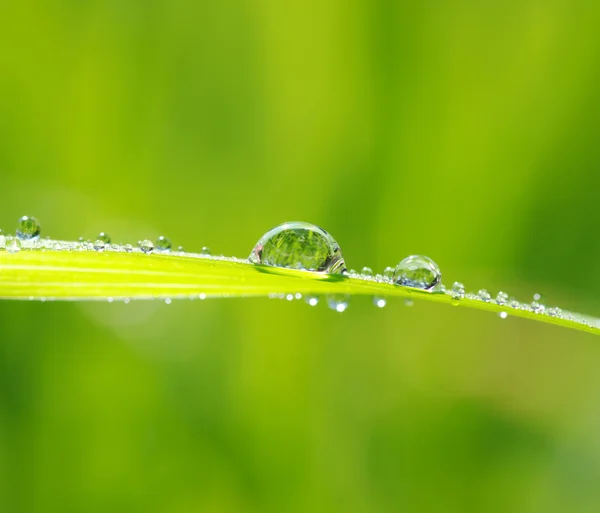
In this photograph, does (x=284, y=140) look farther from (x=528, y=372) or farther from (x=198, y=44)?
(x=528, y=372)

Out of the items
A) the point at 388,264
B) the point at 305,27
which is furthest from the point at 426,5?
the point at 388,264

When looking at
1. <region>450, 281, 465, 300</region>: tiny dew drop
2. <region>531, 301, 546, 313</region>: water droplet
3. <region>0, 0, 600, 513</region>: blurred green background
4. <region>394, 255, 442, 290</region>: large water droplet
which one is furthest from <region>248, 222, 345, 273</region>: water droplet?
<region>0, 0, 600, 513</region>: blurred green background

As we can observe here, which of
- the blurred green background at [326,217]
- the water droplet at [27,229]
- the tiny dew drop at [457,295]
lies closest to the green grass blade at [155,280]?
the tiny dew drop at [457,295]

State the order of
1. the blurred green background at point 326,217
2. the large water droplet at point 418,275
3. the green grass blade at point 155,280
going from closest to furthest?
the green grass blade at point 155,280, the large water droplet at point 418,275, the blurred green background at point 326,217

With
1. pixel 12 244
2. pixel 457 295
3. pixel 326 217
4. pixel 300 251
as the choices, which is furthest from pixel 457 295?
pixel 326 217

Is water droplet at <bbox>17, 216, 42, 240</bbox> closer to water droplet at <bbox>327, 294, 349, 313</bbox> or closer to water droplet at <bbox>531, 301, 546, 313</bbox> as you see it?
water droplet at <bbox>327, 294, 349, 313</bbox>

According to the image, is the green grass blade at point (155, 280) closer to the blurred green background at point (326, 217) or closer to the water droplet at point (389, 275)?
the water droplet at point (389, 275)
